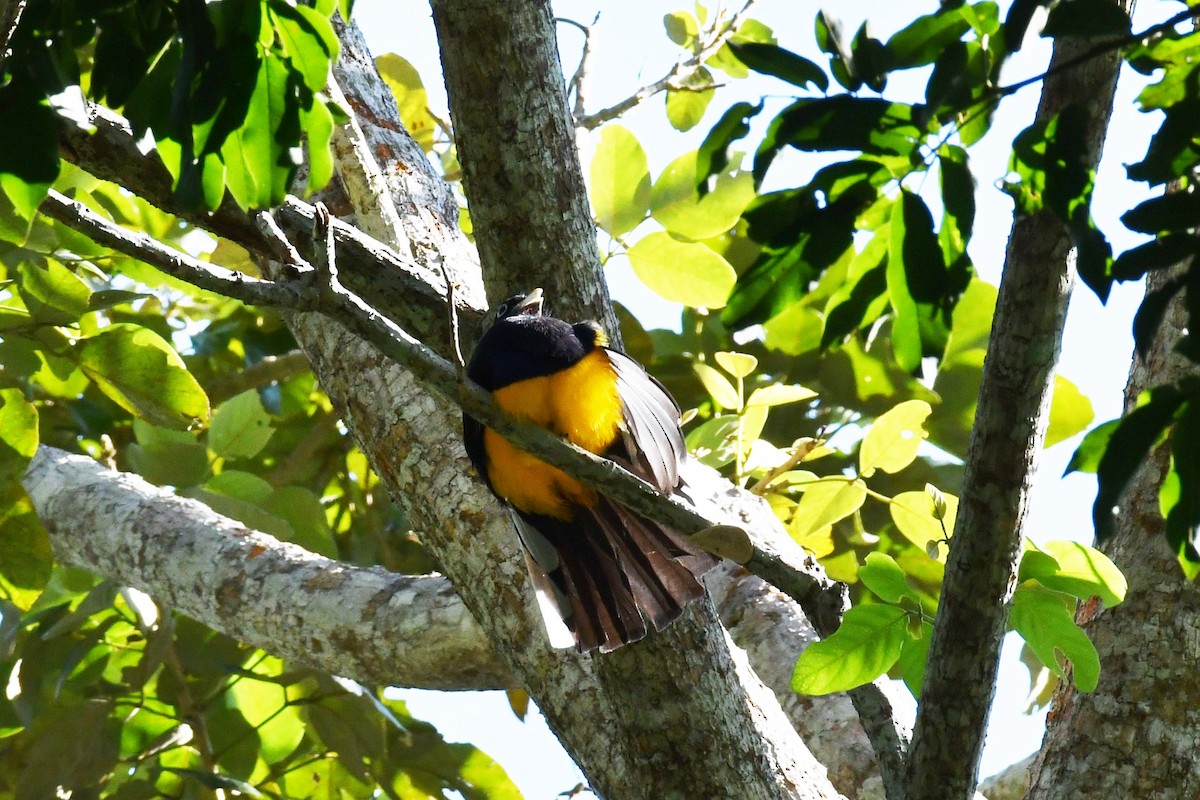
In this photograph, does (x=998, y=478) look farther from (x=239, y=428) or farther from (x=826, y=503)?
(x=239, y=428)

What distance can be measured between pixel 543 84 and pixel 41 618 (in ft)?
6.53

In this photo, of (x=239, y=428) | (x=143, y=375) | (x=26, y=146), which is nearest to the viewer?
(x=26, y=146)

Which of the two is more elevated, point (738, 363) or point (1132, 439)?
point (738, 363)

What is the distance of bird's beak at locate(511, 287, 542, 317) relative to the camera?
211 centimetres

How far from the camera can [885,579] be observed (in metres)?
1.71

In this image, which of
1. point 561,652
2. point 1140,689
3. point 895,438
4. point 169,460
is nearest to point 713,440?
point 895,438

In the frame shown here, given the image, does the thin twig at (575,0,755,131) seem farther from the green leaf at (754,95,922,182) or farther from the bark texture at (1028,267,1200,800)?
the green leaf at (754,95,922,182)

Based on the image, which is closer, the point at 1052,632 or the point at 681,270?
the point at 1052,632

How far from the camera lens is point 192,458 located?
314cm

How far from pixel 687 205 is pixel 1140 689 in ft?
4.81

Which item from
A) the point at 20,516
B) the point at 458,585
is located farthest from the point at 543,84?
the point at 20,516

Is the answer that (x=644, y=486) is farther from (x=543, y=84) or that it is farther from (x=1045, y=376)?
(x=543, y=84)

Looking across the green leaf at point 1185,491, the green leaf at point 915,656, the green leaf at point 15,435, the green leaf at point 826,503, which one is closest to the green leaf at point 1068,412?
the green leaf at point 826,503

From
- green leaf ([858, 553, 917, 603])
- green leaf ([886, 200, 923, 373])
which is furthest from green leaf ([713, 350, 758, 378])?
green leaf ([886, 200, 923, 373])
